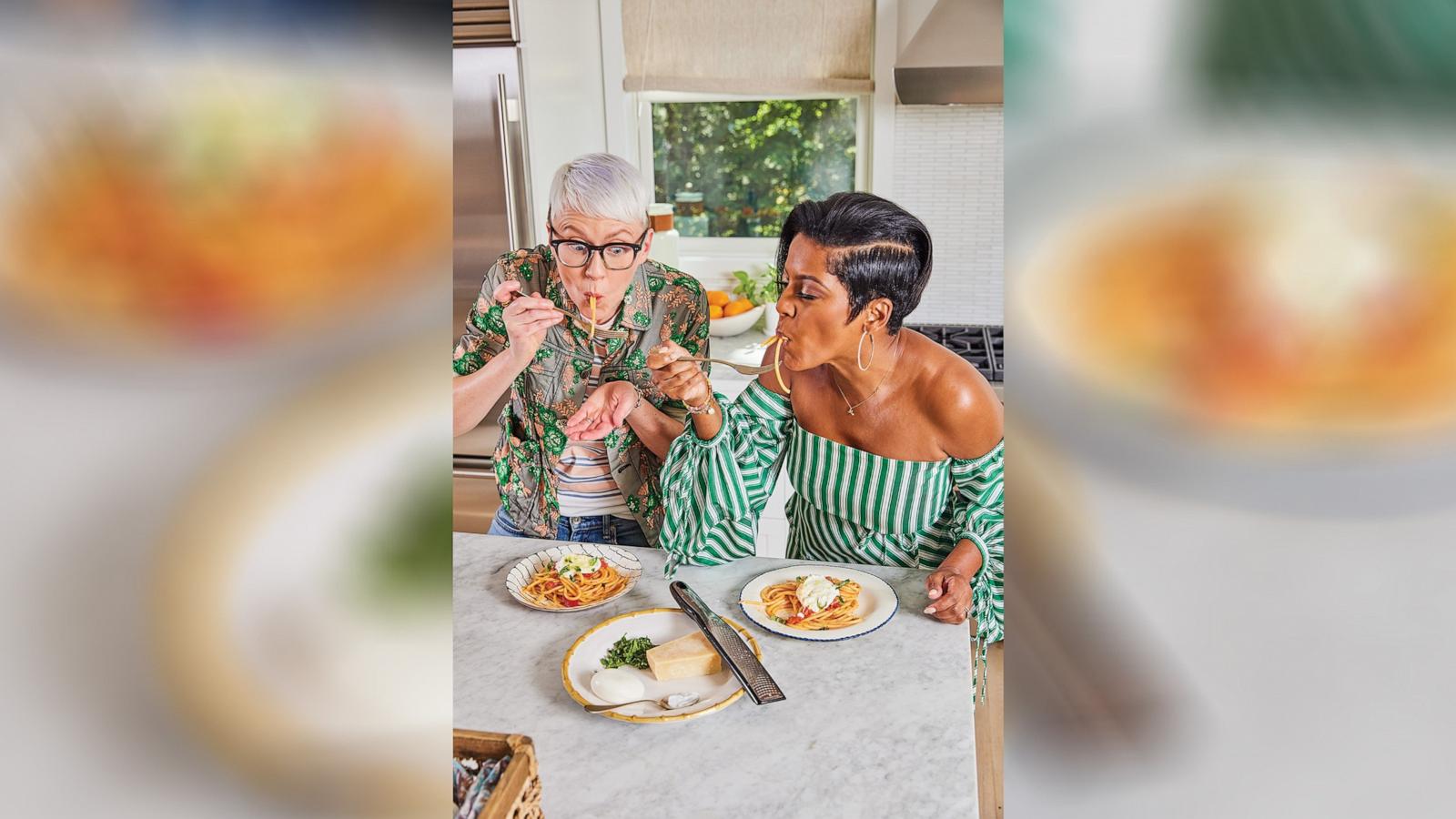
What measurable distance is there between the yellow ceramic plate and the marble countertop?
0.8 inches

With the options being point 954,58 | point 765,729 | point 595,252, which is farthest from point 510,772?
point 954,58

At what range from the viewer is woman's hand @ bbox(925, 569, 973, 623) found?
4.35 ft

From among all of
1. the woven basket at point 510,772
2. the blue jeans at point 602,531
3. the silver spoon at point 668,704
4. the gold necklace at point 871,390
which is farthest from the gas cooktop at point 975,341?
the woven basket at point 510,772

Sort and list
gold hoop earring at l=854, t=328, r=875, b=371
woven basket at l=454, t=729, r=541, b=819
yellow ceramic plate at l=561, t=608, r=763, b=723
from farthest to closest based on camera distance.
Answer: gold hoop earring at l=854, t=328, r=875, b=371
yellow ceramic plate at l=561, t=608, r=763, b=723
woven basket at l=454, t=729, r=541, b=819

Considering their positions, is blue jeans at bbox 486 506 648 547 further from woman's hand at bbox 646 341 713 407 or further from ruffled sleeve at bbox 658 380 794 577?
woman's hand at bbox 646 341 713 407

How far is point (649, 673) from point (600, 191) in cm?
85

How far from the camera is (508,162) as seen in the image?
113 inches

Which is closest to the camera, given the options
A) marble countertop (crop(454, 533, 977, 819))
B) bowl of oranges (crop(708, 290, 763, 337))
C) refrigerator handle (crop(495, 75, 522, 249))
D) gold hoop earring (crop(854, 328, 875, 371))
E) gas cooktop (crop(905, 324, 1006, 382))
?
marble countertop (crop(454, 533, 977, 819))

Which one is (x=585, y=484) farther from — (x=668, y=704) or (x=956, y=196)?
(x=956, y=196)

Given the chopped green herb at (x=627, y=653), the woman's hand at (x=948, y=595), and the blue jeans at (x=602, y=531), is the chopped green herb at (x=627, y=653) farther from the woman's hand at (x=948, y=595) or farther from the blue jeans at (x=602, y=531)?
the blue jeans at (x=602, y=531)

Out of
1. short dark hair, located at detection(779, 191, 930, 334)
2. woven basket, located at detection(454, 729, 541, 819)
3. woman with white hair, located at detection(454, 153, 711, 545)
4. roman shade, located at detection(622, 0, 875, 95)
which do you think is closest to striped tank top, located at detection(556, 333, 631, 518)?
woman with white hair, located at detection(454, 153, 711, 545)

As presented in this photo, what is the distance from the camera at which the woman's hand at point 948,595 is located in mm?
1327
